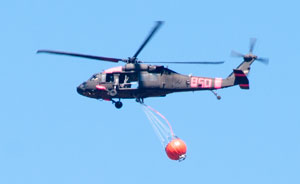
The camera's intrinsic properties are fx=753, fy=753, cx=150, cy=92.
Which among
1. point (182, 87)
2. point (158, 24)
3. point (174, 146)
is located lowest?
point (174, 146)

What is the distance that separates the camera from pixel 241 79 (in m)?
51.4

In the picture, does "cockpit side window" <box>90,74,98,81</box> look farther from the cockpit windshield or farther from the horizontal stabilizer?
the horizontal stabilizer

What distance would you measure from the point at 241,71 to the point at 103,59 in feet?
31.0

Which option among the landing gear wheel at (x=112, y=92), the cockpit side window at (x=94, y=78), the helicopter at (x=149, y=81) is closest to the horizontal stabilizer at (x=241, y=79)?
the helicopter at (x=149, y=81)

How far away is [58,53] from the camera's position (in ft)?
170

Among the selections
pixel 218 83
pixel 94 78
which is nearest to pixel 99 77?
pixel 94 78

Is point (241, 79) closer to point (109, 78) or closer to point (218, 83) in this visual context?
point (218, 83)

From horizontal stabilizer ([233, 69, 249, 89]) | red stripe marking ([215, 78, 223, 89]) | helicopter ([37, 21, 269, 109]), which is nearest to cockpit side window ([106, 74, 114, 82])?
helicopter ([37, 21, 269, 109])

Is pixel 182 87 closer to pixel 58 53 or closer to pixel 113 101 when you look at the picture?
pixel 113 101

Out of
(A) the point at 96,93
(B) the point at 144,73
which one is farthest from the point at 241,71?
(A) the point at 96,93

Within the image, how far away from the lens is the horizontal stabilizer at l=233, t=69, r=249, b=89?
5124 cm

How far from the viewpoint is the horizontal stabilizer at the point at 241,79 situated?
51244 mm

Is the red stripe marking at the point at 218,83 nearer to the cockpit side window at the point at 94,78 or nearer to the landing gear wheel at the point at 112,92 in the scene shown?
the landing gear wheel at the point at 112,92

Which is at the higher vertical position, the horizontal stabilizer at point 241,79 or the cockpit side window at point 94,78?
the horizontal stabilizer at point 241,79
